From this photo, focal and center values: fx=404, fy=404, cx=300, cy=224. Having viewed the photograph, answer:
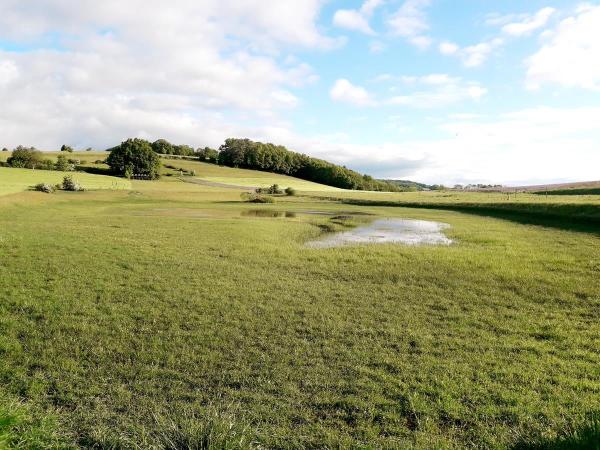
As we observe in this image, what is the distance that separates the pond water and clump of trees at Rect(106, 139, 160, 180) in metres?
79.5

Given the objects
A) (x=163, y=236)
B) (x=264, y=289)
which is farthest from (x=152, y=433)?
(x=163, y=236)

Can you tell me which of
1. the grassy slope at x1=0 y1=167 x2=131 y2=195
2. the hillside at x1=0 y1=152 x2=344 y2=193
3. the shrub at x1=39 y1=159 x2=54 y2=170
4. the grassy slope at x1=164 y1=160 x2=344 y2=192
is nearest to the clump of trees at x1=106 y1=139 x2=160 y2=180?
the hillside at x1=0 y1=152 x2=344 y2=193

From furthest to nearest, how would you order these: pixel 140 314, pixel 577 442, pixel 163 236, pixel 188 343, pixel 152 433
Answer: pixel 163 236 → pixel 140 314 → pixel 188 343 → pixel 152 433 → pixel 577 442

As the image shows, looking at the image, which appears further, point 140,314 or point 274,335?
point 140,314

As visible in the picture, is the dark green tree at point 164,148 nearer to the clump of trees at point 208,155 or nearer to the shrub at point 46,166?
the clump of trees at point 208,155

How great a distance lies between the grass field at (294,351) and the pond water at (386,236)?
621cm

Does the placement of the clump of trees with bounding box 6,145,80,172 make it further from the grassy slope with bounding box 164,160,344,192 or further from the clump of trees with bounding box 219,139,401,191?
the clump of trees with bounding box 219,139,401,191

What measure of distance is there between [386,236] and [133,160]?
86.4m

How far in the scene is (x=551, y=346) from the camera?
369 inches

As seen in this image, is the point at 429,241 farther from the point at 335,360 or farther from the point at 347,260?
the point at 335,360

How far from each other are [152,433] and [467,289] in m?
11.4

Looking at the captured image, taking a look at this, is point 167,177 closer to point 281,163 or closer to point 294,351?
point 281,163

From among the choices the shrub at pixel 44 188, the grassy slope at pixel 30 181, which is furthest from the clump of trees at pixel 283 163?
the shrub at pixel 44 188

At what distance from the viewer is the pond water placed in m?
24.8
